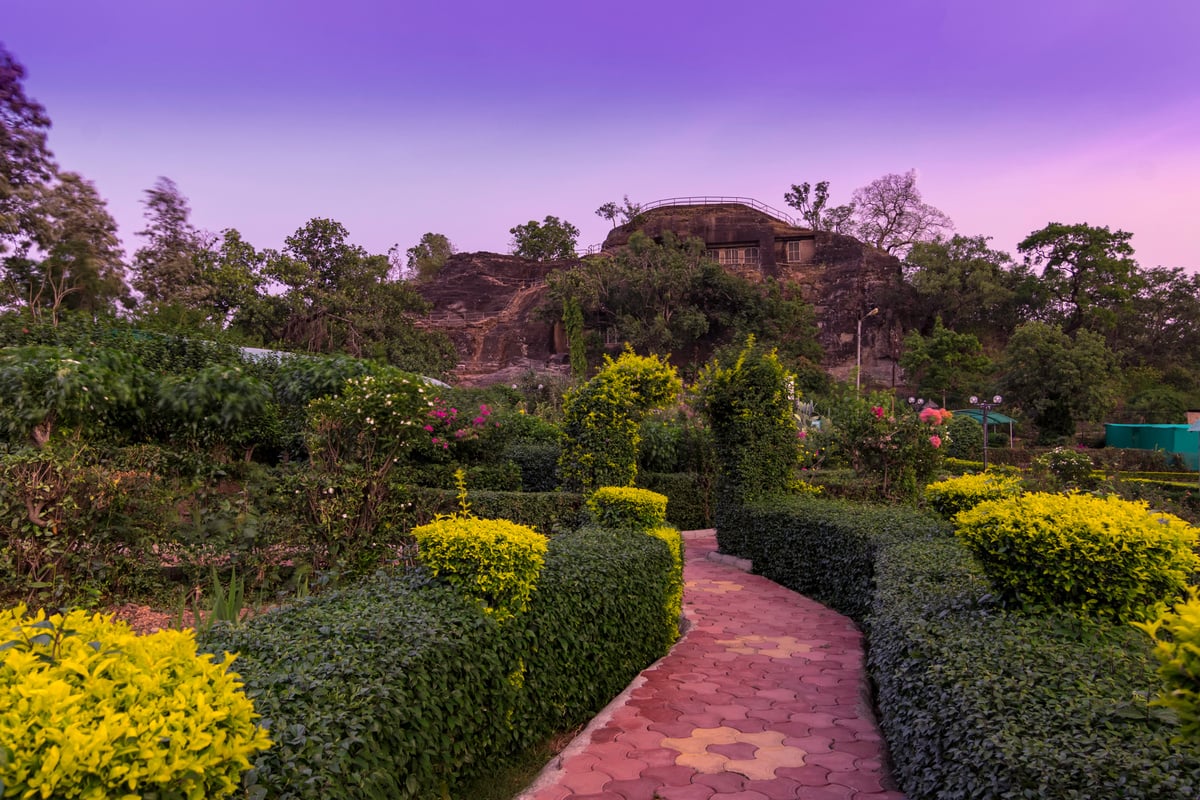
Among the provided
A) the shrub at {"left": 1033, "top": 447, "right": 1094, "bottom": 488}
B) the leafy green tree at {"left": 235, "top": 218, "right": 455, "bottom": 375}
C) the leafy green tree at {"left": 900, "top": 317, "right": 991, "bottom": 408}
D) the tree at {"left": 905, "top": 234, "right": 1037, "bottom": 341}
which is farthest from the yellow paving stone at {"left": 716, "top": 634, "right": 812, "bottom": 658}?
the tree at {"left": 905, "top": 234, "right": 1037, "bottom": 341}

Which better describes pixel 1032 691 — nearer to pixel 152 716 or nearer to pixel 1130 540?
pixel 1130 540

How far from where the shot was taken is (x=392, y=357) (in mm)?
35344

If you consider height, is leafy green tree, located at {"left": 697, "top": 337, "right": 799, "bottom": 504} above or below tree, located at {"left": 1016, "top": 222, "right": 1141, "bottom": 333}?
below

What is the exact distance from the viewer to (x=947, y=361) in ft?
133

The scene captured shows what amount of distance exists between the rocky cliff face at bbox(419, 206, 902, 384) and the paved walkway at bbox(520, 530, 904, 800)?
36.7 meters

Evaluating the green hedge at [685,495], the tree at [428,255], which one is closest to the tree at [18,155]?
the green hedge at [685,495]

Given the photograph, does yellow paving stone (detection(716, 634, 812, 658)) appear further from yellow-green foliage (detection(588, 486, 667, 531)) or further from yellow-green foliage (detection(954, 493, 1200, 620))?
yellow-green foliage (detection(954, 493, 1200, 620))

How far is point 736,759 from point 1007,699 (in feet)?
5.78

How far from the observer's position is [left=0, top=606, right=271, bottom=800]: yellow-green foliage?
5.30 feet

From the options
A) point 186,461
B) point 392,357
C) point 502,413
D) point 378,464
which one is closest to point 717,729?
point 378,464

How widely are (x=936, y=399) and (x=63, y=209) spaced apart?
3798 centimetres

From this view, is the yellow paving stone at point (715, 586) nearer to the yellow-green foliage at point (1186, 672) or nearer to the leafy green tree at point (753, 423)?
the leafy green tree at point (753, 423)

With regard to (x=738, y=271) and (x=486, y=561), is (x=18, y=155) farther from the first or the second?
(x=738, y=271)

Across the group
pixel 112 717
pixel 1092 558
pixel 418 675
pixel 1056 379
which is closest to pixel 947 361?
pixel 1056 379
